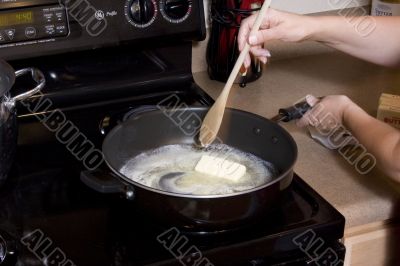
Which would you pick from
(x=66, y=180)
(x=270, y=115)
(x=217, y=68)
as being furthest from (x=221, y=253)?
(x=217, y=68)

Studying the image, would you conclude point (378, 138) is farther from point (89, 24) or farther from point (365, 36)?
point (89, 24)

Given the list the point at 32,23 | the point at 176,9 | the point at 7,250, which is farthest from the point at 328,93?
the point at 7,250

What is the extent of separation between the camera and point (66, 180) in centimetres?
91

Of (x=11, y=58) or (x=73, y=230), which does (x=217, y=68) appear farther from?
(x=73, y=230)

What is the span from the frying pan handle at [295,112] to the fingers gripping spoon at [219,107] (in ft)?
0.56

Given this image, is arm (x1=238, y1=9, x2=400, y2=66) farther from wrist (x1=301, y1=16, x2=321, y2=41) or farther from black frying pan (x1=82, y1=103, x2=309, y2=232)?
black frying pan (x1=82, y1=103, x2=309, y2=232)

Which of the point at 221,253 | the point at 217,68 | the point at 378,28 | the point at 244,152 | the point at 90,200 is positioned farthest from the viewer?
the point at 217,68

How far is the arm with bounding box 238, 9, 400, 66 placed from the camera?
107cm

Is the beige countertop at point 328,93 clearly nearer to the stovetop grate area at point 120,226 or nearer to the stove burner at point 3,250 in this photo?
the stovetop grate area at point 120,226

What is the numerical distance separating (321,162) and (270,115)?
185 millimetres

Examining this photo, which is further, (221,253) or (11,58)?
(11,58)

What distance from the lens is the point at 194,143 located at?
1.01 metres

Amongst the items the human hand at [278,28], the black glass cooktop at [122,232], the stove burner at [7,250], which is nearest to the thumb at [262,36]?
the human hand at [278,28]

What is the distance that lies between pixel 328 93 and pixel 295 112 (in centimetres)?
20
